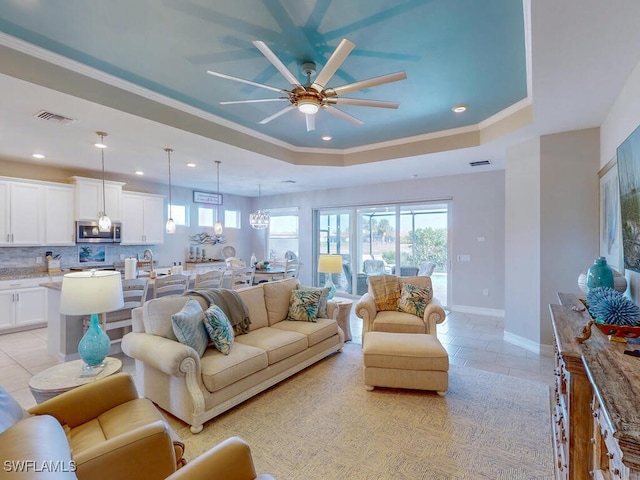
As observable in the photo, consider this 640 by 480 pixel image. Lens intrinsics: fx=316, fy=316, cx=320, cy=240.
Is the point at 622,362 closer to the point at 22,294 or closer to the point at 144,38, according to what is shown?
the point at 144,38

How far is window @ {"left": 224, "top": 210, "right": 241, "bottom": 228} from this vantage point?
866cm

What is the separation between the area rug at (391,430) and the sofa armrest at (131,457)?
898 millimetres

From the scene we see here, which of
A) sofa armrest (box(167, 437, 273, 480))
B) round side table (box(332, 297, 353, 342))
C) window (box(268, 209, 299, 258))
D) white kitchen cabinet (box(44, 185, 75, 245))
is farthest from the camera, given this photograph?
window (box(268, 209, 299, 258))

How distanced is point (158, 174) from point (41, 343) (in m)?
3.32

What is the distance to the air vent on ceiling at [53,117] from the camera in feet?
10.2

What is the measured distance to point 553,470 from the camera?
1.93m

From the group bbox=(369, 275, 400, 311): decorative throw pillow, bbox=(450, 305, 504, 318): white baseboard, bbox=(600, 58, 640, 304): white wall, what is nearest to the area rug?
bbox=(369, 275, 400, 311): decorative throw pillow

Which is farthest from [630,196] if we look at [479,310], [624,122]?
[479,310]

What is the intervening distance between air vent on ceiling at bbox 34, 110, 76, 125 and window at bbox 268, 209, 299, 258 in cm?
552

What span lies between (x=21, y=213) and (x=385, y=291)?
5.78 meters

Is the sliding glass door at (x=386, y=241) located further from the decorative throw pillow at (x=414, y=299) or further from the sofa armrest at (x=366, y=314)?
the sofa armrest at (x=366, y=314)

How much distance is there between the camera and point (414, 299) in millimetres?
3930

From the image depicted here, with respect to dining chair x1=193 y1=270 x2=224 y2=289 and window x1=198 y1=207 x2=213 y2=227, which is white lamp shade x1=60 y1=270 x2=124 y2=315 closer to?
dining chair x1=193 y1=270 x2=224 y2=289

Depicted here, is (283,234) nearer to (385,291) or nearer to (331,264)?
(331,264)
